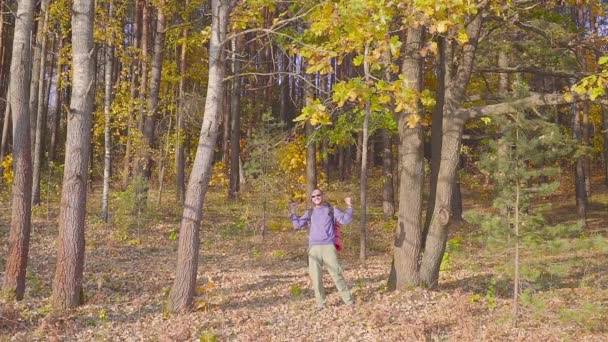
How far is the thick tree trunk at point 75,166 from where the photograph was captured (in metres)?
6.98

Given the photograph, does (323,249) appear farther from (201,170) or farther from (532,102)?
(532,102)

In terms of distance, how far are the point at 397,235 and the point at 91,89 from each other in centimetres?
527

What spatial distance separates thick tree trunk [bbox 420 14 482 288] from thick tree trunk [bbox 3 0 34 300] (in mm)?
6176

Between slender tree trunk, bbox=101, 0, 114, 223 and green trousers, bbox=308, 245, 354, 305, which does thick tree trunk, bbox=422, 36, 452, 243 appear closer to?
green trousers, bbox=308, 245, 354, 305

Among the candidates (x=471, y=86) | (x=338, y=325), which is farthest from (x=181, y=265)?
(x=471, y=86)

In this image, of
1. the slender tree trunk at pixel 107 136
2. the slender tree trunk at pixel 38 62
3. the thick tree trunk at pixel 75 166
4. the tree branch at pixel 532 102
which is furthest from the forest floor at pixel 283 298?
the slender tree trunk at pixel 38 62

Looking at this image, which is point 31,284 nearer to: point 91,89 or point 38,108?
point 91,89

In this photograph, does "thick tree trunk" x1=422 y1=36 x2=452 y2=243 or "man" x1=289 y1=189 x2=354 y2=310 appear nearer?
"man" x1=289 y1=189 x2=354 y2=310

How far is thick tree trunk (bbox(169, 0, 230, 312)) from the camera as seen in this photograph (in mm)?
7137

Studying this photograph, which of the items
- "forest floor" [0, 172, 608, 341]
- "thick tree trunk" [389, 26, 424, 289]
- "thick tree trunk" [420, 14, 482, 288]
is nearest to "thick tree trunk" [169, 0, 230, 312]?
"forest floor" [0, 172, 608, 341]

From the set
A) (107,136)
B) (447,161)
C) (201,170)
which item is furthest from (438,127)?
(107,136)

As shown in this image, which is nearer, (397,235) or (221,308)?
(221,308)

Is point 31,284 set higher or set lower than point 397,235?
lower

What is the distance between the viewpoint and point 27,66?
25.0 ft
